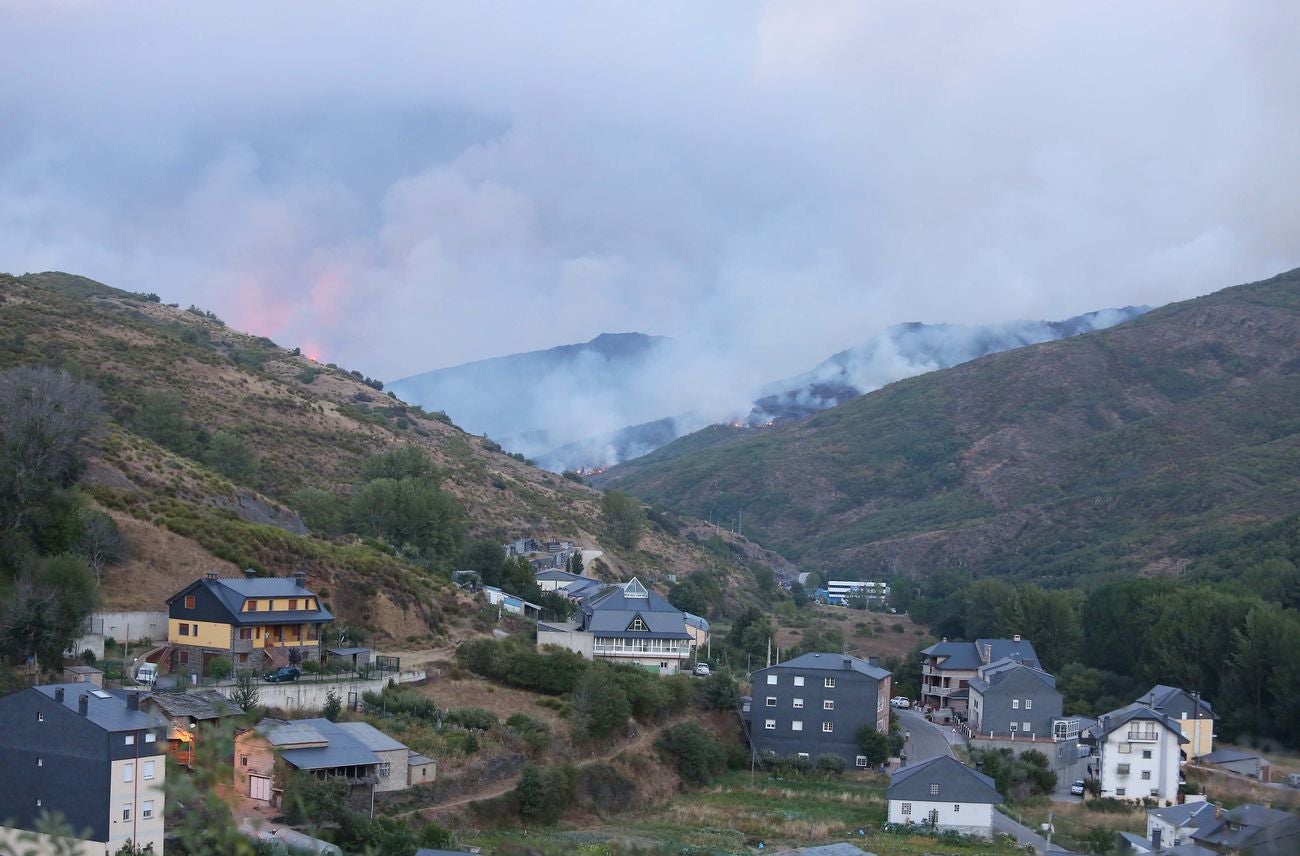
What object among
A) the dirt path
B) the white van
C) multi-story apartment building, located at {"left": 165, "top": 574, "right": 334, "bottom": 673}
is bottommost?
the dirt path

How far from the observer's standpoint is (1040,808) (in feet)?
134

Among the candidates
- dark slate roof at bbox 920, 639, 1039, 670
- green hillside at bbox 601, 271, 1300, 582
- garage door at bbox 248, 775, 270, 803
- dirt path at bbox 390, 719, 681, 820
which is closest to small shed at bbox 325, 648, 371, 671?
dirt path at bbox 390, 719, 681, 820

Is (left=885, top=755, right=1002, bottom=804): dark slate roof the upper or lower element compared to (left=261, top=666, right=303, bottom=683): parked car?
lower

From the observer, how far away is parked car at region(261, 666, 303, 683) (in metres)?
34.5

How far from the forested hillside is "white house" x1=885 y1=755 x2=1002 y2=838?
57.0 feet

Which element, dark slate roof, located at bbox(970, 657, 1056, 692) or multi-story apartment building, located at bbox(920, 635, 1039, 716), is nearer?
dark slate roof, located at bbox(970, 657, 1056, 692)

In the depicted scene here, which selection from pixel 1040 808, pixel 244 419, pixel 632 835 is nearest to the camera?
pixel 632 835

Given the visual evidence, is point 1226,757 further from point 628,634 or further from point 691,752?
point 628,634

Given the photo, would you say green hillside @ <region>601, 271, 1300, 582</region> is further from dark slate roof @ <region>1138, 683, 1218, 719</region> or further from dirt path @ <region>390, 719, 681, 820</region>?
dirt path @ <region>390, 719, 681, 820</region>

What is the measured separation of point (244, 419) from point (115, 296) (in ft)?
167

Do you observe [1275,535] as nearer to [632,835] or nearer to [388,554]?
[388,554]

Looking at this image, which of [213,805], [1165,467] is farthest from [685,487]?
[213,805]

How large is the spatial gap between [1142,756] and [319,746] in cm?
2626

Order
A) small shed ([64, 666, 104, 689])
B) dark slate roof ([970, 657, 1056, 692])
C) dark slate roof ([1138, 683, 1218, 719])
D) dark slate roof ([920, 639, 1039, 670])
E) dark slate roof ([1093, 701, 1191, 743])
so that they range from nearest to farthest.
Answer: small shed ([64, 666, 104, 689])
dark slate roof ([1093, 701, 1191, 743])
dark slate roof ([1138, 683, 1218, 719])
dark slate roof ([970, 657, 1056, 692])
dark slate roof ([920, 639, 1039, 670])
